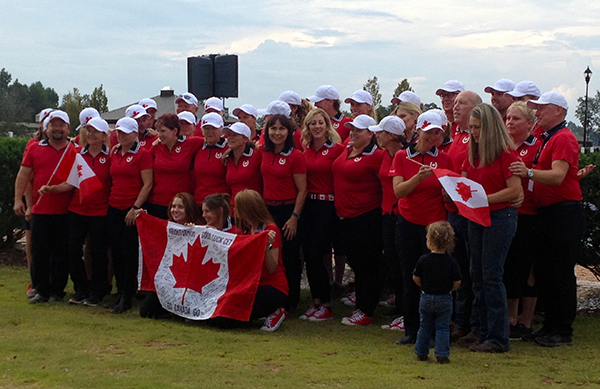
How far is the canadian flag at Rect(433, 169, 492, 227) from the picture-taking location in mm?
6602

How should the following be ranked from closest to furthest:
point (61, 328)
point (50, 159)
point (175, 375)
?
point (175, 375) < point (61, 328) < point (50, 159)

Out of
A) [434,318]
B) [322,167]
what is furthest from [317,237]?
[434,318]

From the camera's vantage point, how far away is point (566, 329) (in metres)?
7.29

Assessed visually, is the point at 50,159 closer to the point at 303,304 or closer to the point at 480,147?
the point at 303,304

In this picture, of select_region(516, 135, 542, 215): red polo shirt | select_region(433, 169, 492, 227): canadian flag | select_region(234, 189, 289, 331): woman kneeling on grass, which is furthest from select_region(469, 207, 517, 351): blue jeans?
select_region(234, 189, 289, 331): woman kneeling on grass

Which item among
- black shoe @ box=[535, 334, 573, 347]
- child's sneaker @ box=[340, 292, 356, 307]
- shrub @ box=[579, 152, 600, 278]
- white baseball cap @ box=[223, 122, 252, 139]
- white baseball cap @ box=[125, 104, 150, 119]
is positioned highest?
white baseball cap @ box=[125, 104, 150, 119]

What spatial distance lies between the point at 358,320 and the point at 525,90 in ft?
9.69

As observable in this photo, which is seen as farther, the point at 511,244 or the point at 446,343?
the point at 511,244

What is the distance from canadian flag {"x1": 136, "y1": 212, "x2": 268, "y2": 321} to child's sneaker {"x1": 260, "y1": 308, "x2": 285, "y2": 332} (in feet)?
0.75

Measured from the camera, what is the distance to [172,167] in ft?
28.6

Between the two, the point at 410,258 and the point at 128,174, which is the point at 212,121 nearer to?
the point at 128,174

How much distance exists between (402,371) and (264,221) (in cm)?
239

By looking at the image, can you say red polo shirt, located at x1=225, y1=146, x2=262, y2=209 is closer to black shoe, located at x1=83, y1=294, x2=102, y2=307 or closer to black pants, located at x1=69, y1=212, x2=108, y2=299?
black pants, located at x1=69, y1=212, x2=108, y2=299

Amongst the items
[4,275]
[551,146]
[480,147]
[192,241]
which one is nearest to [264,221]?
[192,241]
